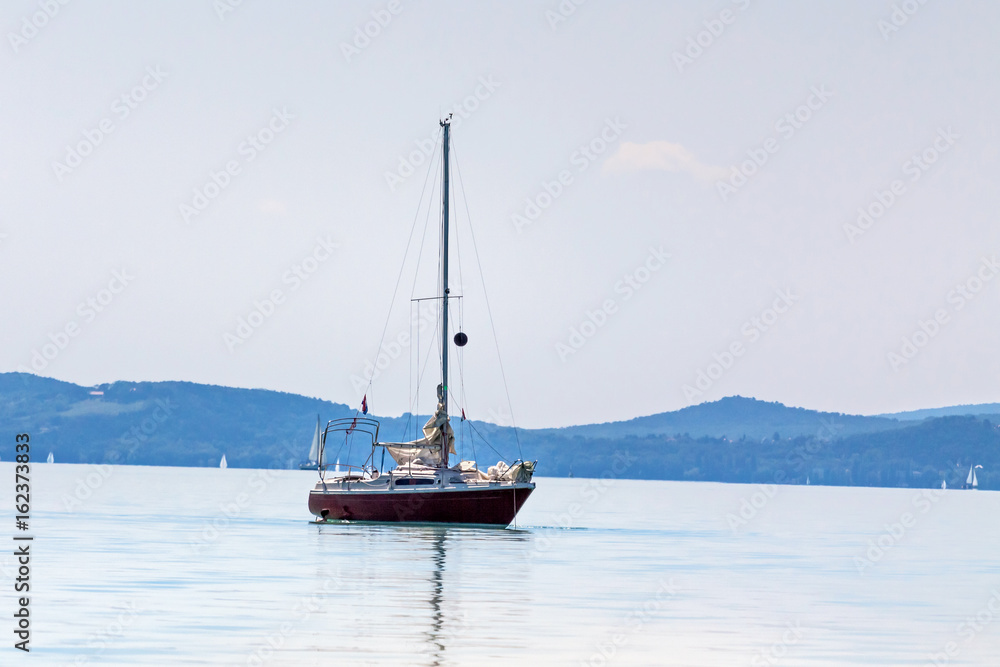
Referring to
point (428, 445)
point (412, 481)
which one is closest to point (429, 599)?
point (412, 481)

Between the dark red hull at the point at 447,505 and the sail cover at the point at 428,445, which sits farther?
the sail cover at the point at 428,445

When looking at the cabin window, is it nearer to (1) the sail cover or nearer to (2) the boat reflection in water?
(1) the sail cover

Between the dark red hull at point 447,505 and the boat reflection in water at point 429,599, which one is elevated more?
the dark red hull at point 447,505

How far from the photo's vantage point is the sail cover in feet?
228

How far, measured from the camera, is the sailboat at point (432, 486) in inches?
2660

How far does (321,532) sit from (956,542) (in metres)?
37.9

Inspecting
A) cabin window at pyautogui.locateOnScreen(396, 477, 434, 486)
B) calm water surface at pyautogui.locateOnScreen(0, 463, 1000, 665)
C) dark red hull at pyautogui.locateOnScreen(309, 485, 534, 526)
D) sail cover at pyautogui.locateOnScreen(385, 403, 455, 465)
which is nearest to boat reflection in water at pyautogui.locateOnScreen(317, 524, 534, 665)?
calm water surface at pyautogui.locateOnScreen(0, 463, 1000, 665)

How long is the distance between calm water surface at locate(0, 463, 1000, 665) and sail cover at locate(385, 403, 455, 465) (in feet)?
12.3

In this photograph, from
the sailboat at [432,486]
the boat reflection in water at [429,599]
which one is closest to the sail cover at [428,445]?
the sailboat at [432,486]

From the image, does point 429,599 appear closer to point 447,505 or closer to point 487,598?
point 487,598

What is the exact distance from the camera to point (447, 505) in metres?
67.5

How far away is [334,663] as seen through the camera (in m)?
27.1

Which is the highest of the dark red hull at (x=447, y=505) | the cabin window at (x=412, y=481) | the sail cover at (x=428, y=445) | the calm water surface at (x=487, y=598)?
the sail cover at (x=428, y=445)

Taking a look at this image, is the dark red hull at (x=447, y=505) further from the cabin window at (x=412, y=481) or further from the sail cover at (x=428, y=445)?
the sail cover at (x=428, y=445)
